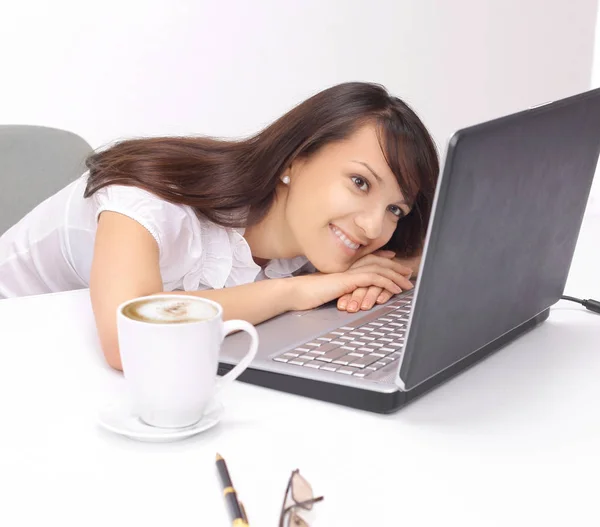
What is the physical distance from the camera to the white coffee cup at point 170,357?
65cm

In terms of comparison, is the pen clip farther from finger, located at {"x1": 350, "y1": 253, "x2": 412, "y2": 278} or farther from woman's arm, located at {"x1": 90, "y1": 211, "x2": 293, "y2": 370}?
finger, located at {"x1": 350, "y1": 253, "x2": 412, "y2": 278}

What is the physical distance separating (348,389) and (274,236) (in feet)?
2.16

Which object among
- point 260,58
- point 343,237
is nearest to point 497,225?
point 343,237

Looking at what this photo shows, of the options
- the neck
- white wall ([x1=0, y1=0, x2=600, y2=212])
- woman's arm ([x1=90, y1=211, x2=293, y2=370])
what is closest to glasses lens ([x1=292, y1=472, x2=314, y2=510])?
woman's arm ([x1=90, y1=211, x2=293, y2=370])

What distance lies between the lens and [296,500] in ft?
1.88

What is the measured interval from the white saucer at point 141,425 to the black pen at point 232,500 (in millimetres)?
67

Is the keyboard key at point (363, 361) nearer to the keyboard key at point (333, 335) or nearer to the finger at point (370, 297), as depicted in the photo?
the keyboard key at point (333, 335)

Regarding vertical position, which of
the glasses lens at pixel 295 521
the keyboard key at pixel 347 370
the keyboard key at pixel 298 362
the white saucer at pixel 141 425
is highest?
the glasses lens at pixel 295 521

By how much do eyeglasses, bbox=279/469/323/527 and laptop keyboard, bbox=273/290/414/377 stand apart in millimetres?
177

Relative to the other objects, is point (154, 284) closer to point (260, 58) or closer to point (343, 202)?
point (343, 202)

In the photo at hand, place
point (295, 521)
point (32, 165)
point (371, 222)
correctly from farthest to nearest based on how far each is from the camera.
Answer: point (32, 165) → point (371, 222) → point (295, 521)

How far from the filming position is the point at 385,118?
1271mm

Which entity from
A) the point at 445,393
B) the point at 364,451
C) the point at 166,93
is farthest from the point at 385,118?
the point at 166,93

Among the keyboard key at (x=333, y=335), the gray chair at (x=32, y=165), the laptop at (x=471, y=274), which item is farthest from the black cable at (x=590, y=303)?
the gray chair at (x=32, y=165)
